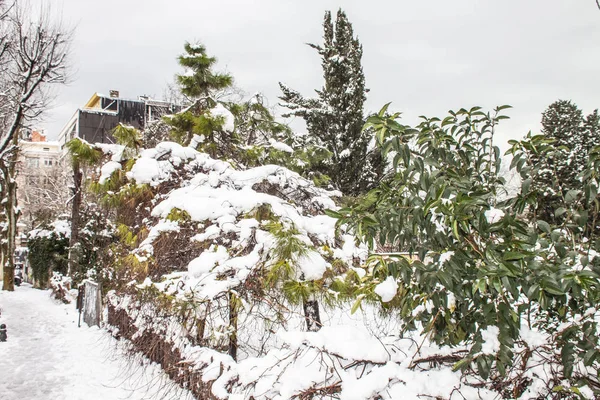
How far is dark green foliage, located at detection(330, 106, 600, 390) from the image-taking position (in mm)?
1860

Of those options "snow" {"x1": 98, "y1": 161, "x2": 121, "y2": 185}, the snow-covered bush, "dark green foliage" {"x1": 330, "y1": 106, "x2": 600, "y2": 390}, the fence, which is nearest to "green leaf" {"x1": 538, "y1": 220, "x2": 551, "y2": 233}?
"dark green foliage" {"x1": 330, "y1": 106, "x2": 600, "y2": 390}

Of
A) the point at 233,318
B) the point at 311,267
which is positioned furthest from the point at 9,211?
the point at 311,267

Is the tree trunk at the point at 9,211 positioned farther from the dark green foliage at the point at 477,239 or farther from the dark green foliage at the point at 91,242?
the dark green foliage at the point at 477,239

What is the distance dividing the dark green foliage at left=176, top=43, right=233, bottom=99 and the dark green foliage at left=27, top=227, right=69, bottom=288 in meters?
13.0

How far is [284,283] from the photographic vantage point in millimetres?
3293

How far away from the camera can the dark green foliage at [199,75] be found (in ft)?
21.7

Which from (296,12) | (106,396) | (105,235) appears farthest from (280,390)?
(105,235)

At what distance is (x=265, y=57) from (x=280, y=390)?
7686 mm

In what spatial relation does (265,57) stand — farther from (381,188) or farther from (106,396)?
(381,188)

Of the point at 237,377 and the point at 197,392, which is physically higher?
the point at 237,377

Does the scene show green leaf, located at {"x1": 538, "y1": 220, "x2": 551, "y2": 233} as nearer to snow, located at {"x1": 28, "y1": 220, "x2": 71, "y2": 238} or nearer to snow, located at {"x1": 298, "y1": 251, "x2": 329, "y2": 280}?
snow, located at {"x1": 298, "y1": 251, "x2": 329, "y2": 280}

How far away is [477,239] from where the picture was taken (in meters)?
2.18

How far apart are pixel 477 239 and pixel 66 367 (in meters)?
7.37

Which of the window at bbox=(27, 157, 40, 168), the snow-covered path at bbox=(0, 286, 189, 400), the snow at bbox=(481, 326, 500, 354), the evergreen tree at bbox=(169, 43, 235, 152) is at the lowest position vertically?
the snow-covered path at bbox=(0, 286, 189, 400)
